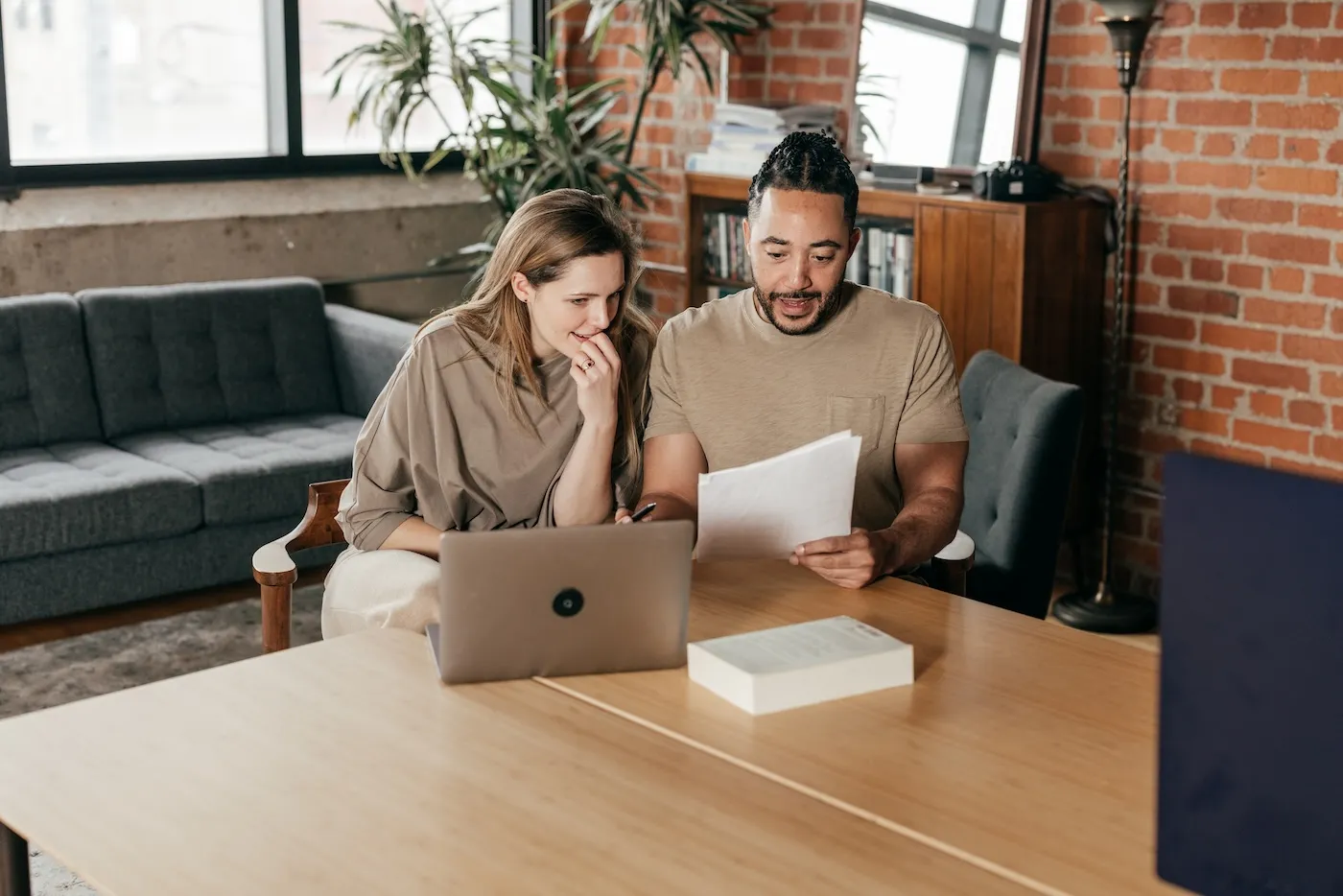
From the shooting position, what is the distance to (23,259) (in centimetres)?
465

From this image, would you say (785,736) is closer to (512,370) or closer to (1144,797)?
(1144,797)

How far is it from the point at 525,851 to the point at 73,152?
4092mm

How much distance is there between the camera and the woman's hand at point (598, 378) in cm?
246

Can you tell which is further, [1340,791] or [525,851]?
[525,851]

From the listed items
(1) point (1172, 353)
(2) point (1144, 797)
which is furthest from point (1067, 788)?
(1) point (1172, 353)

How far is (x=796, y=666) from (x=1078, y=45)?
3011 millimetres

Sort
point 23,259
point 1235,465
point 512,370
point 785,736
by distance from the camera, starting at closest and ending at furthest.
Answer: point 1235,465
point 785,736
point 512,370
point 23,259

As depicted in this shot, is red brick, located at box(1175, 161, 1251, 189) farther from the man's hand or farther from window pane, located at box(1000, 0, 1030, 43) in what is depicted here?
the man's hand

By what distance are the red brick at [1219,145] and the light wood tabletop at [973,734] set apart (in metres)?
2.32

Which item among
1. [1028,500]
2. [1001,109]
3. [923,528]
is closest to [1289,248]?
[1001,109]

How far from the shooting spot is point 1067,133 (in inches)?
171

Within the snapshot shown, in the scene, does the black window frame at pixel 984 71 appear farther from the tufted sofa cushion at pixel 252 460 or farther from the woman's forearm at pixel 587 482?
the woman's forearm at pixel 587 482

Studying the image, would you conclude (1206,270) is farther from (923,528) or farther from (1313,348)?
(923,528)

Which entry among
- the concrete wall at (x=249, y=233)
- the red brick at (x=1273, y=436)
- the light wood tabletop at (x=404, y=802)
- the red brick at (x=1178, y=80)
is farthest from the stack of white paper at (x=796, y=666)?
the concrete wall at (x=249, y=233)
